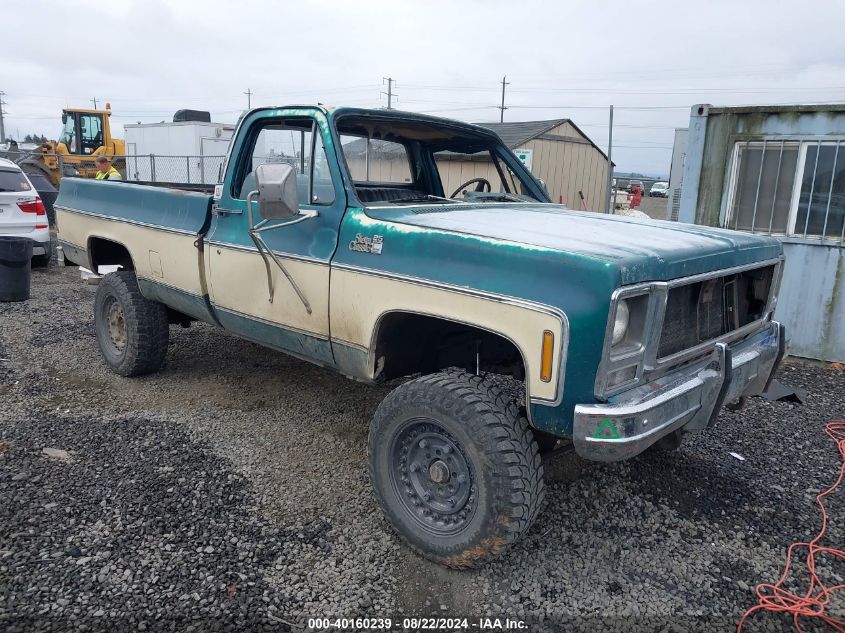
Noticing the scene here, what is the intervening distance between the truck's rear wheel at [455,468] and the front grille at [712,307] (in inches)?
29.9

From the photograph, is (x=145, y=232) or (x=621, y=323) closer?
(x=621, y=323)

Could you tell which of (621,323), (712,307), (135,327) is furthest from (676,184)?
(135,327)

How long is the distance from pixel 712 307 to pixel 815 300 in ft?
13.3

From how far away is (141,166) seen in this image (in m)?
21.2

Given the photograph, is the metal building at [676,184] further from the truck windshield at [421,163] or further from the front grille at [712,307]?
the front grille at [712,307]

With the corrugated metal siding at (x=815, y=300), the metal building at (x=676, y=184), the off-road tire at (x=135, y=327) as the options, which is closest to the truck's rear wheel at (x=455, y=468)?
the off-road tire at (x=135, y=327)

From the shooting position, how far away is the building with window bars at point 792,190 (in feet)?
20.7

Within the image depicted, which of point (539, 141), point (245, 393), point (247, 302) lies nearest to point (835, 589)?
point (247, 302)

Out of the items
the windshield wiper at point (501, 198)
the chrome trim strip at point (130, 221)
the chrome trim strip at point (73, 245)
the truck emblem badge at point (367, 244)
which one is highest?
the windshield wiper at point (501, 198)

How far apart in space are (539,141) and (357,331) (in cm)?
1336

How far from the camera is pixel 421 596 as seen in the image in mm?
2793

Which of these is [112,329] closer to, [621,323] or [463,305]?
[463,305]

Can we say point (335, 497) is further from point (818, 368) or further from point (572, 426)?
point (818, 368)

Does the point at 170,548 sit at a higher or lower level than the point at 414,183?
lower
